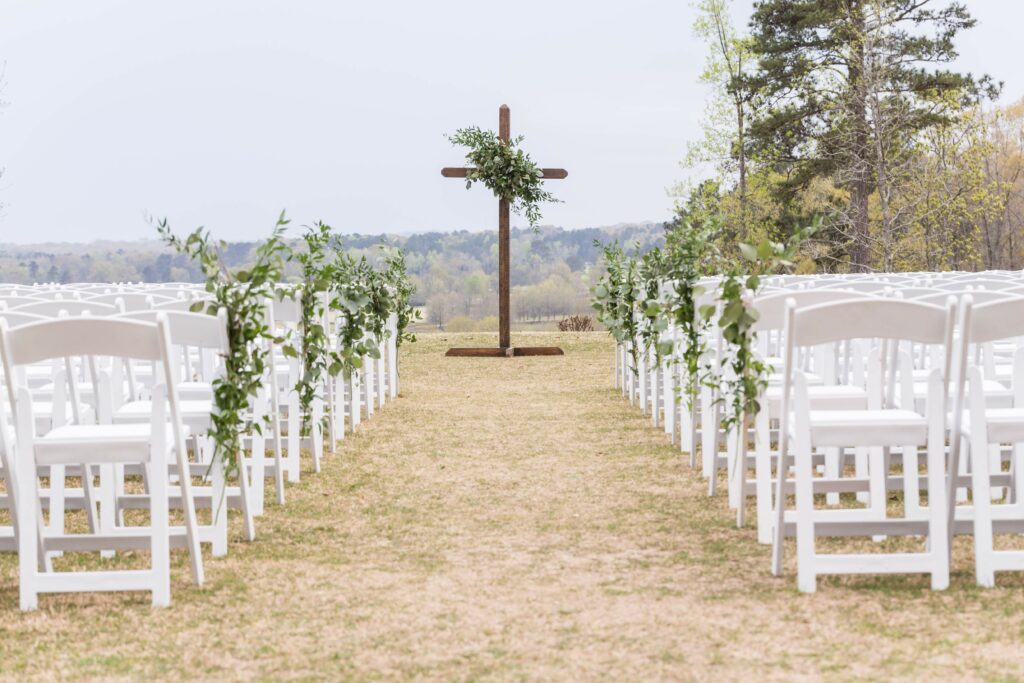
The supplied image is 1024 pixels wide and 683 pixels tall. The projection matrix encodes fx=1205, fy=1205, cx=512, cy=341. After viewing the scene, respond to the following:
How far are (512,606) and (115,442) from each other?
1292mm

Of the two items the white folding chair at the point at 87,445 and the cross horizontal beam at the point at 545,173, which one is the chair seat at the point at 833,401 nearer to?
the white folding chair at the point at 87,445

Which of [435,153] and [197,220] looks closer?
[197,220]

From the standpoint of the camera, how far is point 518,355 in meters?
13.8

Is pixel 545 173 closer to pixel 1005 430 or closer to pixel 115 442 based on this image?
pixel 1005 430

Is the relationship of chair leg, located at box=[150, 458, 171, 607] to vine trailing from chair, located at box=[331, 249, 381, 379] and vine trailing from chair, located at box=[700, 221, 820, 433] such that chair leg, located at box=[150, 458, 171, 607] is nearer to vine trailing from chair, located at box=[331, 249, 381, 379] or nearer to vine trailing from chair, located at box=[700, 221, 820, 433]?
vine trailing from chair, located at box=[700, 221, 820, 433]

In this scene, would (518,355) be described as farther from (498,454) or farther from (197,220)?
(197,220)

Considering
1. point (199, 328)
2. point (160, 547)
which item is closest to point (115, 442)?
point (160, 547)

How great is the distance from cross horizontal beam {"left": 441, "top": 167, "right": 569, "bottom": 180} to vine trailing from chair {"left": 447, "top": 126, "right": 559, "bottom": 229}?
2.8 inches

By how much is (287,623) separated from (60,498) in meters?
1.24

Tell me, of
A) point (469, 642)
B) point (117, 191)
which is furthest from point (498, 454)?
point (117, 191)

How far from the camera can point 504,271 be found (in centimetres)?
1400

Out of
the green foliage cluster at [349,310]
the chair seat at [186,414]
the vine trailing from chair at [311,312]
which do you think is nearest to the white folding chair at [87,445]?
the chair seat at [186,414]

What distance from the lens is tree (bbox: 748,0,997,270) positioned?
2055 centimetres

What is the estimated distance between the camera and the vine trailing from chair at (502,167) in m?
13.6
